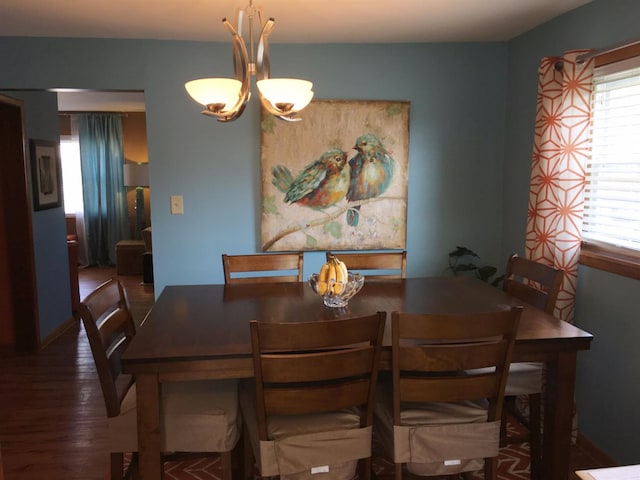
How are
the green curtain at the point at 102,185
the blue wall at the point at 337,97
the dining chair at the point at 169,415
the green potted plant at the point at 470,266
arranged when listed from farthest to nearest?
the green curtain at the point at 102,185
the green potted plant at the point at 470,266
the blue wall at the point at 337,97
the dining chair at the point at 169,415

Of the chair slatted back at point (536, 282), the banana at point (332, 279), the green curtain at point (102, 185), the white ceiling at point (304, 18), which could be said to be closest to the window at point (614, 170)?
the chair slatted back at point (536, 282)

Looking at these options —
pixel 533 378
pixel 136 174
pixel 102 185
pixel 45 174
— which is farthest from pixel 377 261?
pixel 102 185

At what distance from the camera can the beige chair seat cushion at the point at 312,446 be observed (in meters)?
1.75

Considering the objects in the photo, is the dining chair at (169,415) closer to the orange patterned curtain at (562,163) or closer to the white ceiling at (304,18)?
the white ceiling at (304,18)

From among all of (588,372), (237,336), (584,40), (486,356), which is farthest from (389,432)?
(584,40)

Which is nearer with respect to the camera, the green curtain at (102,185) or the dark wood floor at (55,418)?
the dark wood floor at (55,418)

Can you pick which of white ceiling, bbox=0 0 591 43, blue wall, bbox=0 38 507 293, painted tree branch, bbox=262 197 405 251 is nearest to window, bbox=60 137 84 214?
blue wall, bbox=0 38 507 293

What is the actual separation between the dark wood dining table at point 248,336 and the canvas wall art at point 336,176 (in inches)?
37.8

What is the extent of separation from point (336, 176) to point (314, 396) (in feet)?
6.69

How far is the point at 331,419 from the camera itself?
1831mm

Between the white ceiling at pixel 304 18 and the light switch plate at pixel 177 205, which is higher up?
the white ceiling at pixel 304 18

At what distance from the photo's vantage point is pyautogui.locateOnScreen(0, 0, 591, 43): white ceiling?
8.64ft

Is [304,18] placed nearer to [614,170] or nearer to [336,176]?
[336,176]

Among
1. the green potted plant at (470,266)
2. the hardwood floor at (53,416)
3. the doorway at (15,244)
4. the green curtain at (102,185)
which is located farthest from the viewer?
the green curtain at (102,185)
